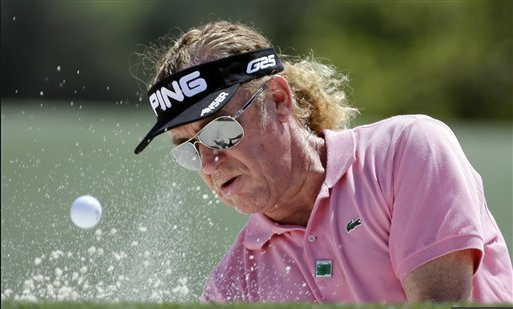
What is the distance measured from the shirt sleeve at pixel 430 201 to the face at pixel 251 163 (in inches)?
15.0

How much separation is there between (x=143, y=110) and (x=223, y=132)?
6.96 m

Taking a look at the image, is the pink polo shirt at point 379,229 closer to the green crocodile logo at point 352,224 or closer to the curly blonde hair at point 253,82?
the green crocodile logo at point 352,224

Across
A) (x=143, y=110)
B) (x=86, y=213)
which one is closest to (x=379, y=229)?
(x=86, y=213)

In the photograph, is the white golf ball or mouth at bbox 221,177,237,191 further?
the white golf ball

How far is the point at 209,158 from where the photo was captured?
3.38 metres

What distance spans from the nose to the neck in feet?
0.78

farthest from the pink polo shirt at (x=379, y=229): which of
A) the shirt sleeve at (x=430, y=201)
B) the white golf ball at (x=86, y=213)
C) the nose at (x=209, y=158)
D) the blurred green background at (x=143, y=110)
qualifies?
the white golf ball at (x=86, y=213)

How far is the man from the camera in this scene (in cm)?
309

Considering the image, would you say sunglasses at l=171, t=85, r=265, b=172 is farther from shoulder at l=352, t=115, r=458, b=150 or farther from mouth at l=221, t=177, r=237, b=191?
shoulder at l=352, t=115, r=458, b=150

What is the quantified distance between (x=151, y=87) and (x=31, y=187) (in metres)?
2.56

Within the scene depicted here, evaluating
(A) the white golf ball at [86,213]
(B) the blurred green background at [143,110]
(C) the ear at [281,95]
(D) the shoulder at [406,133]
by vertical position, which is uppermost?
(D) the shoulder at [406,133]

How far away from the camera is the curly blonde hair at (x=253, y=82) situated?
11.4 feet

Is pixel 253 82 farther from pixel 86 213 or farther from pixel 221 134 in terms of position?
pixel 86 213

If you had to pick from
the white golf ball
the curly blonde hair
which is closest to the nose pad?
the curly blonde hair
